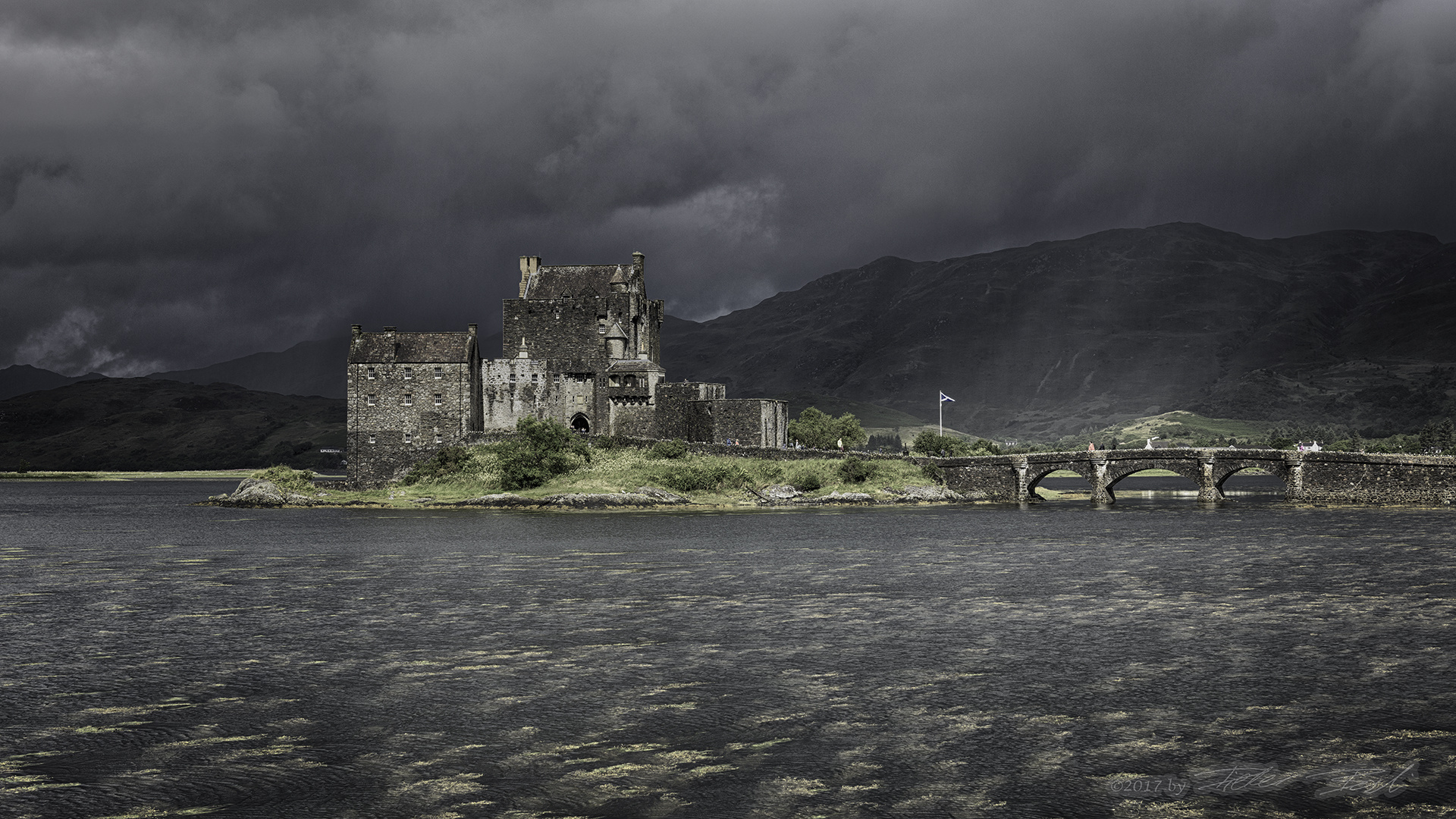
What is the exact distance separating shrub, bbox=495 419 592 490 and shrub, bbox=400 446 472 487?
16.6 ft

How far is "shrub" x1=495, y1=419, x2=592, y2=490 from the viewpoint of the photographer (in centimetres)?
10062

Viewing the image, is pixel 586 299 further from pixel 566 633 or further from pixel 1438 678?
pixel 1438 678

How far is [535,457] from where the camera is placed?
101 m

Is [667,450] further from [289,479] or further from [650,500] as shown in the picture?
[289,479]

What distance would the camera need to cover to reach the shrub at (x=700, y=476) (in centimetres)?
10069

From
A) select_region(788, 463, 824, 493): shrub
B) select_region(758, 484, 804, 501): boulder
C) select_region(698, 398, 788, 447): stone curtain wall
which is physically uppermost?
select_region(698, 398, 788, 447): stone curtain wall

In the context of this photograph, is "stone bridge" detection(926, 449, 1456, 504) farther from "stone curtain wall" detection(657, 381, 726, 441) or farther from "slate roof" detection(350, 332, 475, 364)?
"slate roof" detection(350, 332, 475, 364)

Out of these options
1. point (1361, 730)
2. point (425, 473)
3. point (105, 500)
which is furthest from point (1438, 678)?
point (105, 500)

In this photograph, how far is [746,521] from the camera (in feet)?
264

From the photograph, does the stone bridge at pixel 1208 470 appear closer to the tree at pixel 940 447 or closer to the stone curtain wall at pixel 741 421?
the tree at pixel 940 447

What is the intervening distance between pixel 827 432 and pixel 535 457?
38.7m

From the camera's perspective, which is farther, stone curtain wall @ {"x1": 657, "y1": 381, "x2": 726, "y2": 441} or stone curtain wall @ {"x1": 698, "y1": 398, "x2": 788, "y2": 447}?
stone curtain wall @ {"x1": 657, "y1": 381, "x2": 726, "y2": 441}

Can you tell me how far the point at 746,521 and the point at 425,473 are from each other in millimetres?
41304

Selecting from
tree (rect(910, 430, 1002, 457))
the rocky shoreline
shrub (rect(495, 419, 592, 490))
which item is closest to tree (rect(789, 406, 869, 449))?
tree (rect(910, 430, 1002, 457))
